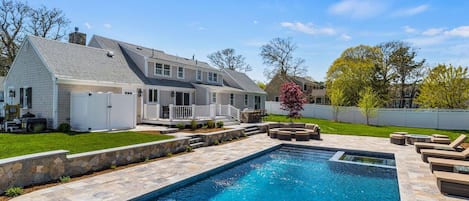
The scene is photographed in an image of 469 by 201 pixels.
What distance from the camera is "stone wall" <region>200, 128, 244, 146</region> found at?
1292cm

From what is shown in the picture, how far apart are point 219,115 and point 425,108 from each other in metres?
21.2

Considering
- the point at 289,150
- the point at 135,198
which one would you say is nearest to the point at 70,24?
the point at 289,150

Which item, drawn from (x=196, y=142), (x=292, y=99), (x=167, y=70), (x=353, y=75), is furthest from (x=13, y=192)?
(x=353, y=75)

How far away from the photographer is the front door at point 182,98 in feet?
69.3

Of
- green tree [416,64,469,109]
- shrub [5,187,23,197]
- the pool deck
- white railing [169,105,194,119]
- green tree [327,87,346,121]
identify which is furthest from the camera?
green tree [327,87,346,121]

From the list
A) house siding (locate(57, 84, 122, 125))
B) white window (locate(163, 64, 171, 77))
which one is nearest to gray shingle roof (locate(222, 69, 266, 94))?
white window (locate(163, 64, 171, 77))

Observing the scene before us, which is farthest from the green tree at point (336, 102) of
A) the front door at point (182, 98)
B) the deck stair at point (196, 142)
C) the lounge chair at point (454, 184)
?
the lounge chair at point (454, 184)

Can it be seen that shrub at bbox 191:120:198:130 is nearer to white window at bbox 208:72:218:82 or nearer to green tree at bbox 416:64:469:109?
white window at bbox 208:72:218:82

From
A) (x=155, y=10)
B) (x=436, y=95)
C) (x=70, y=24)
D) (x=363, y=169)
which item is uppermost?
(x=70, y=24)

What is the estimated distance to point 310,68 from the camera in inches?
1811

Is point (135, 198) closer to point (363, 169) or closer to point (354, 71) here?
point (363, 169)

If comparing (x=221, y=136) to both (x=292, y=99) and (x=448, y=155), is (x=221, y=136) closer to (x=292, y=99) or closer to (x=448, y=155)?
(x=292, y=99)

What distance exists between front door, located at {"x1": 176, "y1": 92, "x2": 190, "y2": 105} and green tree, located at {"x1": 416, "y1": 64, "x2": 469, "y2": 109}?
23.2 meters

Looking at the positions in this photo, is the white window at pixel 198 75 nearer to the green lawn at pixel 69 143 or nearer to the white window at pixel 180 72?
the white window at pixel 180 72
